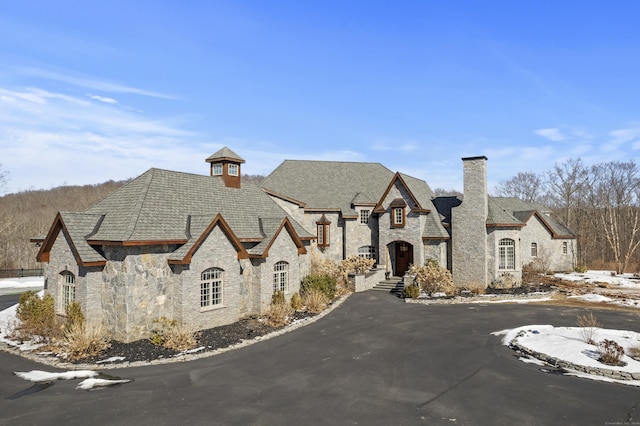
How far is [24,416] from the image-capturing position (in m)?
9.95

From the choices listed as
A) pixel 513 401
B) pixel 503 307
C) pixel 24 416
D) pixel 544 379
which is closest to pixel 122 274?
pixel 24 416

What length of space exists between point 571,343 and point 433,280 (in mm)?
11874

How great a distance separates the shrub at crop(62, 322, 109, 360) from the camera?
47.7ft

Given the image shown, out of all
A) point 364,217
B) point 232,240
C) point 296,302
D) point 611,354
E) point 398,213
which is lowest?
point 611,354

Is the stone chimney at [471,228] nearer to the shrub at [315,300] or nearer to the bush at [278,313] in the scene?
the shrub at [315,300]

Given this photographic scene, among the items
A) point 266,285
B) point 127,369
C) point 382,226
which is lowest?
point 127,369

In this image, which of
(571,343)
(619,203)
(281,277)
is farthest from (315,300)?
(619,203)

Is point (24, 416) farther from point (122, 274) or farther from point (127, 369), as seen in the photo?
point (122, 274)

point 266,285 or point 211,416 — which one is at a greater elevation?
point 266,285

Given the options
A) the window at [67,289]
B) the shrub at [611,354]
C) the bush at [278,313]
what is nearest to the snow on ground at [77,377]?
the window at [67,289]

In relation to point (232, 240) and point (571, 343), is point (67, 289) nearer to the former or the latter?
point (232, 240)

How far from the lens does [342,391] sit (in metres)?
11.4

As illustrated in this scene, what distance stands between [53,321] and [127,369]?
268 inches

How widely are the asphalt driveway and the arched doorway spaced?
15407 millimetres
